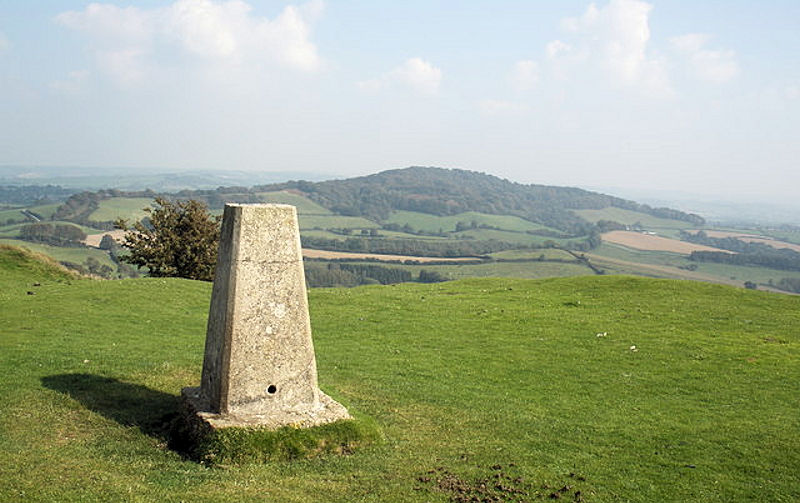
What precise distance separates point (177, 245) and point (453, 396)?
30.7 m

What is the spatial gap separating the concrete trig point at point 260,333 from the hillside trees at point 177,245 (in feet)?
99.3

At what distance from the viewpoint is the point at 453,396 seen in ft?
57.0

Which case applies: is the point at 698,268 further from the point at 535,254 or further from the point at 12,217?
the point at 12,217

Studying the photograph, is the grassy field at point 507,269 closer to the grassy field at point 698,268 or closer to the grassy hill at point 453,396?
the grassy field at point 698,268

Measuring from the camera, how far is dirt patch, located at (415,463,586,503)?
1102cm

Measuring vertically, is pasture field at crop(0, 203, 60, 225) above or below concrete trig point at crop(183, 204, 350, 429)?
below

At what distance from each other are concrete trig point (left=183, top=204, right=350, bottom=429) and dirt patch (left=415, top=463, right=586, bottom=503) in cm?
294

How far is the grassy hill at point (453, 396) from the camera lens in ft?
37.7

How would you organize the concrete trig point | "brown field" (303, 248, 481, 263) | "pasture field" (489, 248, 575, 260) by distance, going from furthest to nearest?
"pasture field" (489, 248, 575, 260) < "brown field" (303, 248, 481, 263) < the concrete trig point

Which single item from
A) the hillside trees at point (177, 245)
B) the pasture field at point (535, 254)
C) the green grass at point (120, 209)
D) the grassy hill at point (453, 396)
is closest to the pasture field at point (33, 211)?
the green grass at point (120, 209)

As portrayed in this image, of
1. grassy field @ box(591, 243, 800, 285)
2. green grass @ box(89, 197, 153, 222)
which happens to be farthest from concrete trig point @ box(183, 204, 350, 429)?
green grass @ box(89, 197, 153, 222)

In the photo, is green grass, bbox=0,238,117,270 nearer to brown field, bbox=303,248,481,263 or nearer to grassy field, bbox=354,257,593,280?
brown field, bbox=303,248,481,263

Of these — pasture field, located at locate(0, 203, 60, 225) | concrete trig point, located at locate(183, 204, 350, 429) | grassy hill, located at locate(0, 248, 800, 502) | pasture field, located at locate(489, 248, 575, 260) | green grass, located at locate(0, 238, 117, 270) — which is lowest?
green grass, located at locate(0, 238, 117, 270)

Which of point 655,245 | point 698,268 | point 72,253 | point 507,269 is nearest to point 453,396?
point 72,253
